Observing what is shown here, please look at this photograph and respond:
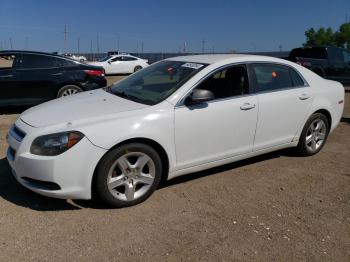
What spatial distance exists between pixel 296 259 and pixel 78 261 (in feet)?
5.60

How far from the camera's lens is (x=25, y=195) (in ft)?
14.2

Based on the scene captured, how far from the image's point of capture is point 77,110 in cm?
422

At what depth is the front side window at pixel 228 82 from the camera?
184 inches

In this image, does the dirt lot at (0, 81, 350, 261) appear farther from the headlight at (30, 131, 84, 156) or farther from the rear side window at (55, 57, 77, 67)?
the rear side window at (55, 57, 77, 67)

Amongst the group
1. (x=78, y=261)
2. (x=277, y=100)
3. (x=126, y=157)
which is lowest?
(x=78, y=261)

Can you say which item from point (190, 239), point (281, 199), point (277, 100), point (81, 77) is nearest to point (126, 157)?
point (190, 239)

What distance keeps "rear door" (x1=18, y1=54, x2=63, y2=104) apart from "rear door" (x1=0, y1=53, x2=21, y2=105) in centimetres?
12

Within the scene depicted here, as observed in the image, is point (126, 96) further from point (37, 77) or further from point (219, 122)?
point (37, 77)

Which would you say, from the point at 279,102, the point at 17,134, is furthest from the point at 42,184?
the point at 279,102

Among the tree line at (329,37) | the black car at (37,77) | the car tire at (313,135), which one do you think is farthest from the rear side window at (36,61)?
the tree line at (329,37)

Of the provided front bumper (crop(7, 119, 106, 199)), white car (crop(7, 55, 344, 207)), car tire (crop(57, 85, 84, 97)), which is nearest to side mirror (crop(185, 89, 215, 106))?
white car (crop(7, 55, 344, 207))

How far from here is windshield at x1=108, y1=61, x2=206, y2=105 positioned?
4461mm

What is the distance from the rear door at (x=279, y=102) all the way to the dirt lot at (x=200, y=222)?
0.50 m

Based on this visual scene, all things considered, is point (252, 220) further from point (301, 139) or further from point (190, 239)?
point (301, 139)
